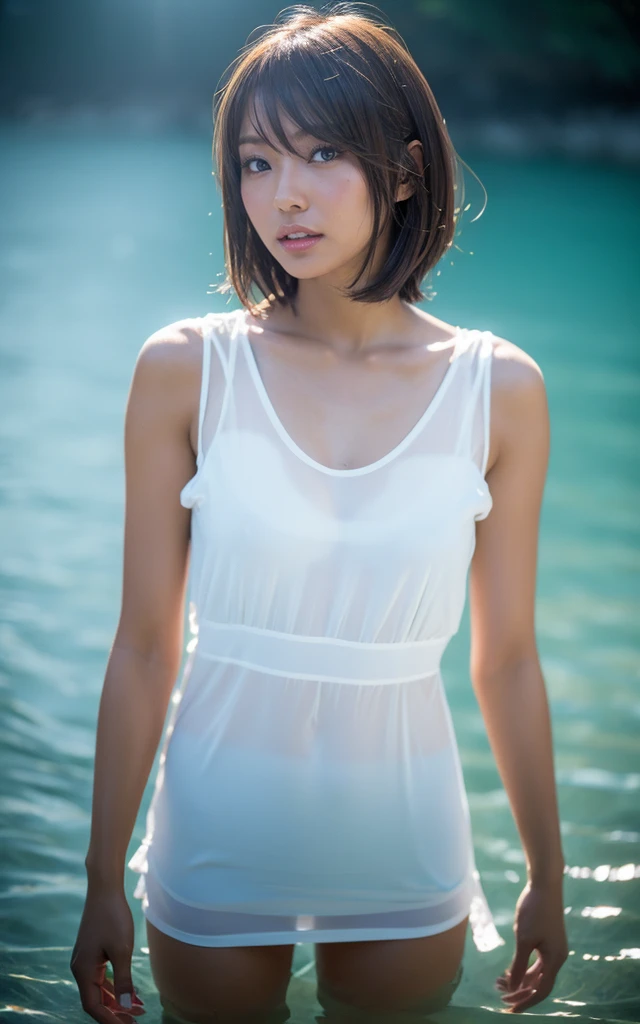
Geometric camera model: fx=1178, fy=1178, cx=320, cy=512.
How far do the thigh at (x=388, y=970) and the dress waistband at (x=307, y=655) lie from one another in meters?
0.34

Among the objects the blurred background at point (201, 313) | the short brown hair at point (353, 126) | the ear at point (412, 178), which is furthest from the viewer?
the blurred background at point (201, 313)

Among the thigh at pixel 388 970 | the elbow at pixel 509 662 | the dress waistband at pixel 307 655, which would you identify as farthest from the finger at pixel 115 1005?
the elbow at pixel 509 662

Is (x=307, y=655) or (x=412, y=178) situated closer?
(x=307, y=655)

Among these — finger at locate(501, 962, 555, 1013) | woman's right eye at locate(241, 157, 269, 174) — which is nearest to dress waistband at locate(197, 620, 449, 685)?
finger at locate(501, 962, 555, 1013)

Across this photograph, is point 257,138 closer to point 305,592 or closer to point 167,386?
point 167,386

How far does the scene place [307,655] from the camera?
1442mm

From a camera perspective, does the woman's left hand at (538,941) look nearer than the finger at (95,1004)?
No

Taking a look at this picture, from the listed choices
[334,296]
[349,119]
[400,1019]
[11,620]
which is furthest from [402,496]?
[11,620]

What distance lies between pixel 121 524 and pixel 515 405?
441cm

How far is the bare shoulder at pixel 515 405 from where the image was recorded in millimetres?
1478

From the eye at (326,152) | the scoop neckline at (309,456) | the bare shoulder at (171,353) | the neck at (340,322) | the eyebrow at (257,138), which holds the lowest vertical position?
the scoop neckline at (309,456)

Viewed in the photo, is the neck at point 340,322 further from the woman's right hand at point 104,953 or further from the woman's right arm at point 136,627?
the woman's right hand at point 104,953

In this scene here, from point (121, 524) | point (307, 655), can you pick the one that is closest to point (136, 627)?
point (307, 655)

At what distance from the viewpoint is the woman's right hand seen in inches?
56.3
